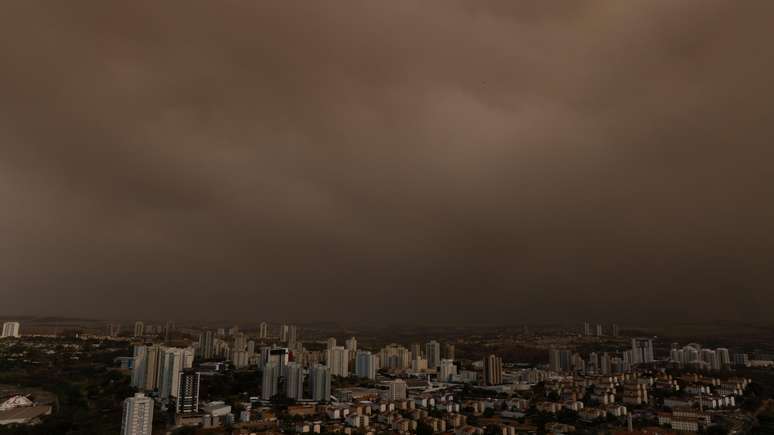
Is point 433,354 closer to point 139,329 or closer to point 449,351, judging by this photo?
point 449,351

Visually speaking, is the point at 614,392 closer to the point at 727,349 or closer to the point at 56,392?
the point at 727,349

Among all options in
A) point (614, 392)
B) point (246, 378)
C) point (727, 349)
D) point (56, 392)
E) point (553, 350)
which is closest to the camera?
point (56, 392)

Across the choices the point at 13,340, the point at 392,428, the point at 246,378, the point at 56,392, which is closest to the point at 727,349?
the point at 392,428

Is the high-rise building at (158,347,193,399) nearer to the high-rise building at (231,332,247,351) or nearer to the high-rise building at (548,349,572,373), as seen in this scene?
the high-rise building at (231,332,247,351)

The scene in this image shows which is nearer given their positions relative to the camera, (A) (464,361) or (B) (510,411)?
(B) (510,411)

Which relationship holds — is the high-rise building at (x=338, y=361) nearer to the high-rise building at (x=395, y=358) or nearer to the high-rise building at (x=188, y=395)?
the high-rise building at (x=395, y=358)

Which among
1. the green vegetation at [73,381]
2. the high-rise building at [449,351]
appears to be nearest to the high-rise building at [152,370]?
the green vegetation at [73,381]

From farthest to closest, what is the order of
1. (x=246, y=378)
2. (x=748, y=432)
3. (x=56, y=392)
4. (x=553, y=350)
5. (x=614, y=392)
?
1. (x=553, y=350)
2. (x=246, y=378)
3. (x=614, y=392)
4. (x=56, y=392)
5. (x=748, y=432)

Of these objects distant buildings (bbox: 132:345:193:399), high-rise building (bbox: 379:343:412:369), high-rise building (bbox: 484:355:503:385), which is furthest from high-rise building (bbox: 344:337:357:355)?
distant buildings (bbox: 132:345:193:399)
